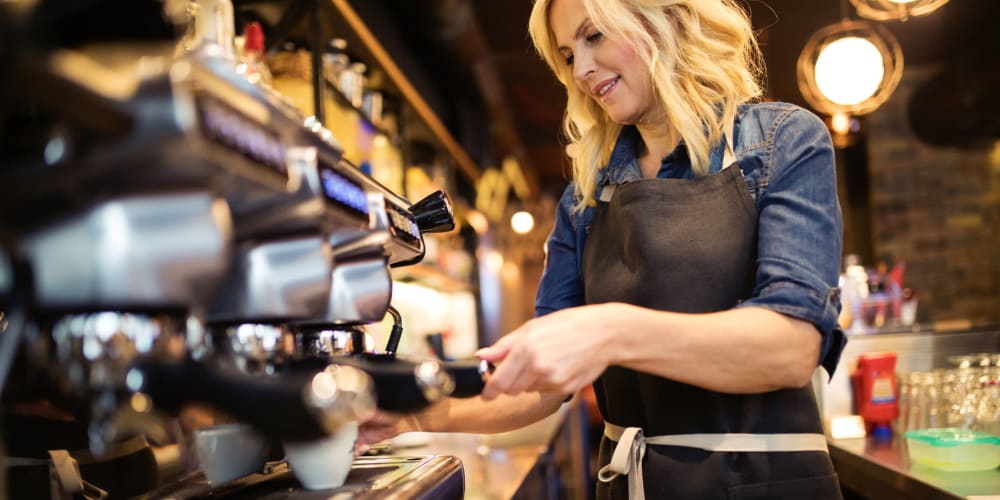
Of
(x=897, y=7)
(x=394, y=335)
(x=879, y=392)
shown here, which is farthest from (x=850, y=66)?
(x=394, y=335)

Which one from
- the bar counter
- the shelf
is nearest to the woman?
the bar counter

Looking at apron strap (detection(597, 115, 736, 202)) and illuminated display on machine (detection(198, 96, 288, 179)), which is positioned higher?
apron strap (detection(597, 115, 736, 202))

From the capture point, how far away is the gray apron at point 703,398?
50.2 inches

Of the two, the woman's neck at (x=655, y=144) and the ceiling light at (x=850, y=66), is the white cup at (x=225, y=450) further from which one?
the ceiling light at (x=850, y=66)

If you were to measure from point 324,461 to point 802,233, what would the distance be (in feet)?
2.19

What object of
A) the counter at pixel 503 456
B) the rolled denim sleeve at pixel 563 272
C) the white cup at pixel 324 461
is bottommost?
the counter at pixel 503 456

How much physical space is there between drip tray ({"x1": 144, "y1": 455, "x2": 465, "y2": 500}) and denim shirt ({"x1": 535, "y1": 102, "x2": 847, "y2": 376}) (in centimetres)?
43

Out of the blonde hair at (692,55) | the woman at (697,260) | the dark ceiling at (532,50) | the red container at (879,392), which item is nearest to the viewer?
the woman at (697,260)

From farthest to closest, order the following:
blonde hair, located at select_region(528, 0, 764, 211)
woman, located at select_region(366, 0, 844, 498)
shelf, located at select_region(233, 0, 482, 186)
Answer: shelf, located at select_region(233, 0, 482, 186) < blonde hair, located at select_region(528, 0, 764, 211) < woman, located at select_region(366, 0, 844, 498)

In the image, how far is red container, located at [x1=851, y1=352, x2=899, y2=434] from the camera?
2.67m

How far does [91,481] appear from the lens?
3.52 feet

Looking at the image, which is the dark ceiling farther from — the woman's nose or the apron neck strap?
the apron neck strap

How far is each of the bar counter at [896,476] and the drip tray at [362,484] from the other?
39.1 inches

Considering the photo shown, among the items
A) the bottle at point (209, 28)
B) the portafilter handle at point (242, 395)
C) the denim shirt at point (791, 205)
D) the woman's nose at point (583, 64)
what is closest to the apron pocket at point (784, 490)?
the denim shirt at point (791, 205)
